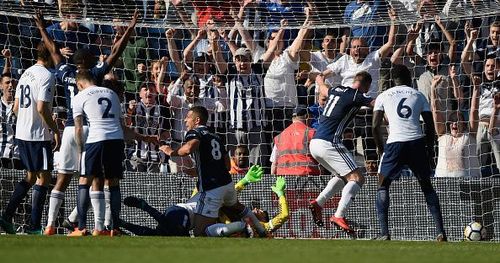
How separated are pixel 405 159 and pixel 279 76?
486cm

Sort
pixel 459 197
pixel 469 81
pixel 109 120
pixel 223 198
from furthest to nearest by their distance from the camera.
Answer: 1. pixel 469 81
2. pixel 459 197
3. pixel 223 198
4. pixel 109 120

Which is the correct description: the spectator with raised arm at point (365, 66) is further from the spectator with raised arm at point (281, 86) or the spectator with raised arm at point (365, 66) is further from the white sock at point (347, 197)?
the white sock at point (347, 197)

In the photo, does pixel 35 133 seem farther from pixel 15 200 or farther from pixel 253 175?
pixel 253 175

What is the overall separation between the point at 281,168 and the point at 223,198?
324 cm

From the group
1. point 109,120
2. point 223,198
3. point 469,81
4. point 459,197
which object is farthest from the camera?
point 469,81

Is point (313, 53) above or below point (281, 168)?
above

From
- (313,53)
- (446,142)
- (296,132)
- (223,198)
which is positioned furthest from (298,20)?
(223,198)

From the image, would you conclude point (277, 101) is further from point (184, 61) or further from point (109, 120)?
→ point (109, 120)

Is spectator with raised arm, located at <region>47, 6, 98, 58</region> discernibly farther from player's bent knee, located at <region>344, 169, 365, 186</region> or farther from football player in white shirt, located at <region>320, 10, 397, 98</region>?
player's bent knee, located at <region>344, 169, 365, 186</region>

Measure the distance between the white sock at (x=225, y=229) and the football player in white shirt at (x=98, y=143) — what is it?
1.29 m

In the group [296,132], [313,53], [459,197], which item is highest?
[313,53]

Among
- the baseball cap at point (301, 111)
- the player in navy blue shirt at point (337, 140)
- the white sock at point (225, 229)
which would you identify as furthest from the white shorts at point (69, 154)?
the baseball cap at point (301, 111)

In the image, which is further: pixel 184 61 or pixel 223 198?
pixel 184 61

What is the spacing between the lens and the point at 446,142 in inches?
715
